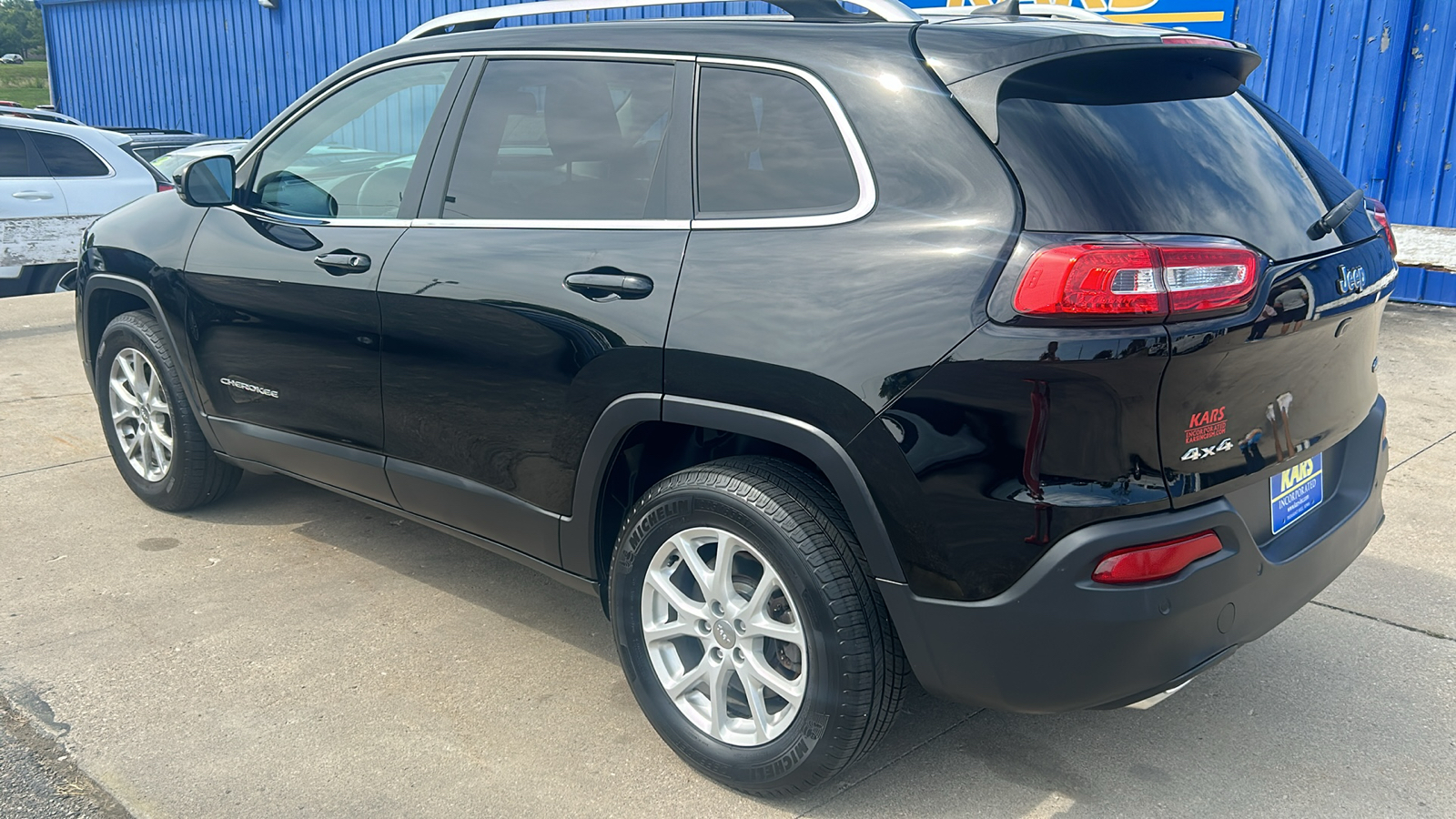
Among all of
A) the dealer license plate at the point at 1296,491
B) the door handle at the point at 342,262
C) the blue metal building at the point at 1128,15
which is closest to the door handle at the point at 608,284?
the door handle at the point at 342,262

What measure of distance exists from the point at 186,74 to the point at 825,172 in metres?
17.8

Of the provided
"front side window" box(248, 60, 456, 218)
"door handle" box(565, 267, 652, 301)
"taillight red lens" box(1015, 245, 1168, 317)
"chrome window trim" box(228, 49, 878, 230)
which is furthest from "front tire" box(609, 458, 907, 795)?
"front side window" box(248, 60, 456, 218)

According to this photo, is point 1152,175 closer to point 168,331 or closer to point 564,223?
point 564,223

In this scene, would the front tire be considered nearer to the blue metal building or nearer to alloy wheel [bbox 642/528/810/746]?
alloy wheel [bbox 642/528/810/746]

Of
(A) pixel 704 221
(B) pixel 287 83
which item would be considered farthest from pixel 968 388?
(B) pixel 287 83

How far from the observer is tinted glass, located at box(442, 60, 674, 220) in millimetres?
2943

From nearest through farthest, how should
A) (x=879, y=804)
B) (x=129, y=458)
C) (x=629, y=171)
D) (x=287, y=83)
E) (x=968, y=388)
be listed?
(x=968, y=388), (x=879, y=804), (x=629, y=171), (x=129, y=458), (x=287, y=83)

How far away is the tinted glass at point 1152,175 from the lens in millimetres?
2285

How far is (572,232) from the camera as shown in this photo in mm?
2988

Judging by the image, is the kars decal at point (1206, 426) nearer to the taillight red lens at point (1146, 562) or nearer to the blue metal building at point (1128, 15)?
the taillight red lens at point (1146, 562)

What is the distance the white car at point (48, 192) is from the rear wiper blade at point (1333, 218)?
8489 mm

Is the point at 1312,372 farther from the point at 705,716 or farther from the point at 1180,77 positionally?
the point at 705,716

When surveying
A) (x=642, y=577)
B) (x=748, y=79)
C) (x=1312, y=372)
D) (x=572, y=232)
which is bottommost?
(x=642, y=577)

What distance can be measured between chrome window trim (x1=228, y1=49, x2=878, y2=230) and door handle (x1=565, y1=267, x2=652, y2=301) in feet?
0.42
